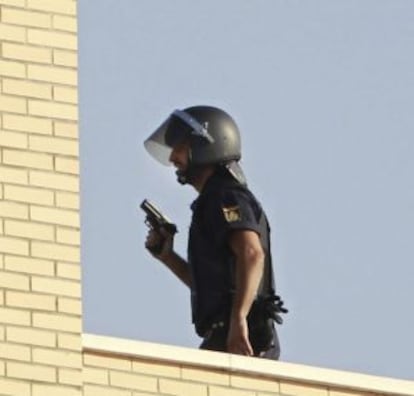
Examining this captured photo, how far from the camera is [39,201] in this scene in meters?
17.1

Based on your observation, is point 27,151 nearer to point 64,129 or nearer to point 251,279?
point 64,129

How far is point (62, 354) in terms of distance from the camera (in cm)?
1673

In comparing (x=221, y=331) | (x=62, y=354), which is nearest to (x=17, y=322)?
(x=62, y=354)

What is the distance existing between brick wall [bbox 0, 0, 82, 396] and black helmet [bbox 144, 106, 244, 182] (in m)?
1.27

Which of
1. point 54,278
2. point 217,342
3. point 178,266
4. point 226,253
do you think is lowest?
point 217,342

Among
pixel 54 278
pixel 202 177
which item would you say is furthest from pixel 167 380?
pixel 202 177

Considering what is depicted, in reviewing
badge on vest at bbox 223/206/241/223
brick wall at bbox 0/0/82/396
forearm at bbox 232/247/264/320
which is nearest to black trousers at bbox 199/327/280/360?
forearm at bbox 232/247/264/320

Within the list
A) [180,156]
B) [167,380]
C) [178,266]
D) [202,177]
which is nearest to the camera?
[167,380]

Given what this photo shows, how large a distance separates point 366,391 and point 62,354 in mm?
1498

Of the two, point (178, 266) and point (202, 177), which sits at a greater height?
point (202, 177)

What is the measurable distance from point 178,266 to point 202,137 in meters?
0.69

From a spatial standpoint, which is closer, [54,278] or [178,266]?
[54,278]

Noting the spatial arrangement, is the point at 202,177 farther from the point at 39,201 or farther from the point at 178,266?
the point at 39,201

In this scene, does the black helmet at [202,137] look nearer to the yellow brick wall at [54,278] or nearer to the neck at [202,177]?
the neck at [202,177]
